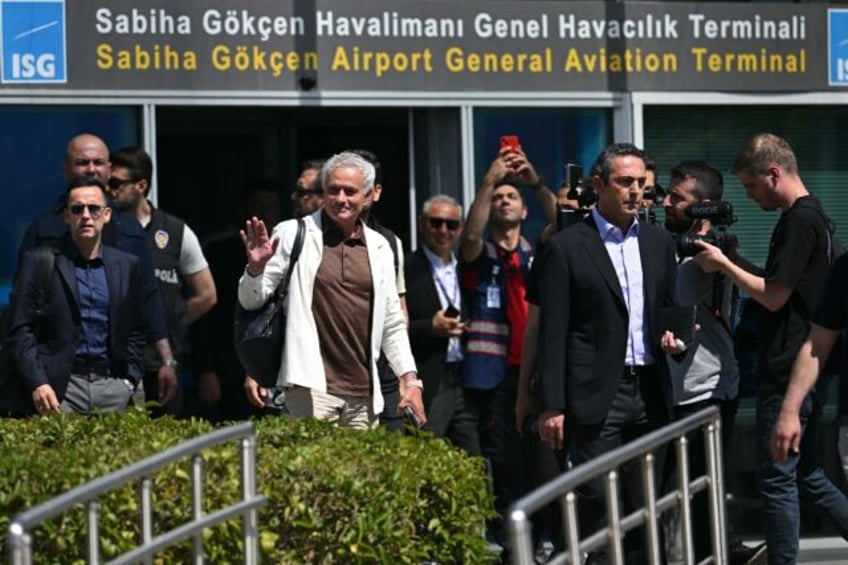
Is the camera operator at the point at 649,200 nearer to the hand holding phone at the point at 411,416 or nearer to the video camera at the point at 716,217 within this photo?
the video camera at the point at 716,217

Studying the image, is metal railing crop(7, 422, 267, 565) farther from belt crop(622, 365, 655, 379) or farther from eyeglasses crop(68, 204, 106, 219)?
eyeglasses crop(68, 204, 106, 219)

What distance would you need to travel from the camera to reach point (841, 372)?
7270mm

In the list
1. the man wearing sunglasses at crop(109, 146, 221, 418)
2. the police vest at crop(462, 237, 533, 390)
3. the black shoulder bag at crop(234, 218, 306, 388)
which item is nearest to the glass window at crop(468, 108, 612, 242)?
the police vest at crop(462, 237, 533, 390)

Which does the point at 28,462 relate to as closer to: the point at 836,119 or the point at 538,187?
the point at 538,187

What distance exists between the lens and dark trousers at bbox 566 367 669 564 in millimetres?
8047

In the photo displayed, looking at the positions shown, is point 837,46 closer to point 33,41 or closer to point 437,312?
point 437,312

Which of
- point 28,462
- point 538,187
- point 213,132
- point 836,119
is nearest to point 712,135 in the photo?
point 836,119

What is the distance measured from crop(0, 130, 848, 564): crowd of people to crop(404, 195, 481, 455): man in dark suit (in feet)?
0.48

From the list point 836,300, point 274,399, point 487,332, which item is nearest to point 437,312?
point 487,332

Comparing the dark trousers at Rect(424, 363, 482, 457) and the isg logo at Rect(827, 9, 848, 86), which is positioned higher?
the isg logo at Rect(827, 9, 848, 86)

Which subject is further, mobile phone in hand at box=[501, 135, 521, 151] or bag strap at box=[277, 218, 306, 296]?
mobile phone in hand at box=[501, 135, 521, 151]

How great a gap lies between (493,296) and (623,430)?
253 centimetres

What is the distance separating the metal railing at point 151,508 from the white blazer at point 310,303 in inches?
87.8

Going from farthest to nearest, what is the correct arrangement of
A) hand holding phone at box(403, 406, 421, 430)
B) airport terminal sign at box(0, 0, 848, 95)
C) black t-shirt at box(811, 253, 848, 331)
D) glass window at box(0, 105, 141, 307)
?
1. glass window at box(0, 105, 141, 307)
2. airport terminal sign at box(0, 0, 848, 95)
3. hand holding phone at box(403, 406, 421, 430)
4. black t-shirt at box(811, 253, 848, 331)
